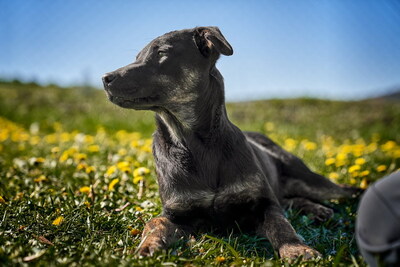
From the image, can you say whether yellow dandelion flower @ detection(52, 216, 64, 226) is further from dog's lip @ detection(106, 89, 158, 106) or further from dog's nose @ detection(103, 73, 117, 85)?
dog's nose @ detection(103, 73, 117, 85)

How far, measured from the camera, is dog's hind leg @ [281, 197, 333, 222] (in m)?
3.36

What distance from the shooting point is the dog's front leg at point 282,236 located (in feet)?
7.59

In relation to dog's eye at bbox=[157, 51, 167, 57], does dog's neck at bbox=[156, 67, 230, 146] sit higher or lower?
lower

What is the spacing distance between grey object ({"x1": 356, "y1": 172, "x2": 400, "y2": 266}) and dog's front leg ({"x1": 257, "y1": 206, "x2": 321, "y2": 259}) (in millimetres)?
683

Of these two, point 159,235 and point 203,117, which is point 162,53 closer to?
point 203,117

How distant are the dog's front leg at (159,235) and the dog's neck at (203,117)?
0.64 meters

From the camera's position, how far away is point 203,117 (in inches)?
110

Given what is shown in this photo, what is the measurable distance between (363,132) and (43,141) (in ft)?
26.1

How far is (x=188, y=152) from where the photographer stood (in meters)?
2.78

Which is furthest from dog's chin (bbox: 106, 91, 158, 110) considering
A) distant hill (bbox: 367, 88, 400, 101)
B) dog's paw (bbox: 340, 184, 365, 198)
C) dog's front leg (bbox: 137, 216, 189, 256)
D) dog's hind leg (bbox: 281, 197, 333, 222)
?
distant hill (bbox: 367, 88, 400, 101)

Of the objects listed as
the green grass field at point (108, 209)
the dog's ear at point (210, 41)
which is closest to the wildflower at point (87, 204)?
the green grass field at point (108, 209)

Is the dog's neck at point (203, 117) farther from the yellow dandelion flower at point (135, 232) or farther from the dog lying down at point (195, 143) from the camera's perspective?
the yellow dandelion flower at point (135, 232)

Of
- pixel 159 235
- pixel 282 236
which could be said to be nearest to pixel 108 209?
pixel 159 235

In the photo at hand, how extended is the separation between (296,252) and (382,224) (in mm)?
868
